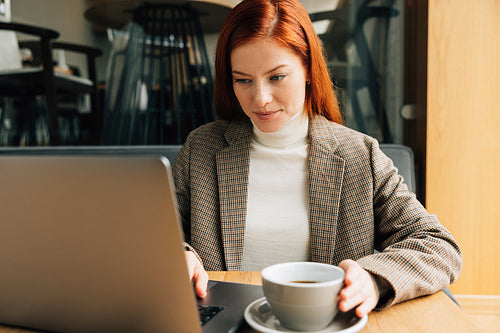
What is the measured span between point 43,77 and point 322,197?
1696 mm

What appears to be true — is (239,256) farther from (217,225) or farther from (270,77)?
(270,77)

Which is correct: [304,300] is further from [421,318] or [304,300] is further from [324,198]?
[324,198]

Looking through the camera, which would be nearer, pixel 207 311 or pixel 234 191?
pixel 207 311

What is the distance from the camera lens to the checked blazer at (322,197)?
0.94 m

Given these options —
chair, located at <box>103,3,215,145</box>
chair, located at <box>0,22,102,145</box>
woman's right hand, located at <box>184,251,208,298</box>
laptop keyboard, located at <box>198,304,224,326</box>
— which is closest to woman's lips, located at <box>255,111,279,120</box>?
woman's right hand, located at <box>184,251,208,298</box>

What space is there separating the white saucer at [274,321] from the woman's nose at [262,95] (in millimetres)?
526

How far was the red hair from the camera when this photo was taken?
3.26ft

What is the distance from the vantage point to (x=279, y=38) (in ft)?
3.23

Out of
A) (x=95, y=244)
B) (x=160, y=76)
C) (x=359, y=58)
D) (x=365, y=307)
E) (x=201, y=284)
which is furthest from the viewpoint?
(x=160, y=76)

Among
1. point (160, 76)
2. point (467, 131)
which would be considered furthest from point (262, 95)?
point (160, 76)

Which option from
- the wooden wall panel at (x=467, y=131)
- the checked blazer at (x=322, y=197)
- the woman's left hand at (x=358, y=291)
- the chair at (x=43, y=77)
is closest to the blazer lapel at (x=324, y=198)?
the checked blazer at (x=322, y=197)

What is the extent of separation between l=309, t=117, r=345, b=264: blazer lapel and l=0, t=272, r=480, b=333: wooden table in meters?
0.34

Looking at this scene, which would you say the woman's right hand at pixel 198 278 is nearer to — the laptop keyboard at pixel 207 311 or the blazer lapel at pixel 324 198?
the laptop keyboard at pixel 207 311

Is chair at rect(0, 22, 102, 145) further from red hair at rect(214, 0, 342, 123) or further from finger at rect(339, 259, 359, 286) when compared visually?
finger at rect(339, 259, 359, 286)
